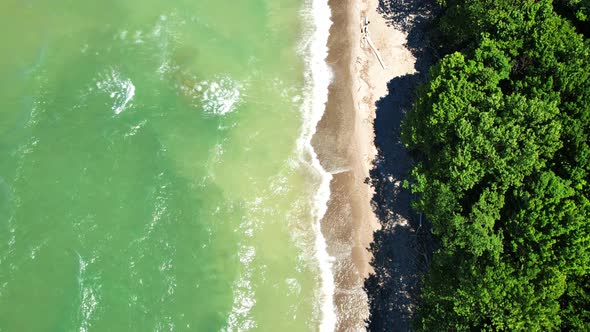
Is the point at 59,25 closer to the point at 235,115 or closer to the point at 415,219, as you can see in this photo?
the point at 235,115

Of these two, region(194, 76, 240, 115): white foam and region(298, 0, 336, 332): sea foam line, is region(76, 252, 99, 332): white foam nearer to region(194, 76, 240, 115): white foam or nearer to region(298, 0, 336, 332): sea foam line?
region(194, 76, 240, 115): white foam

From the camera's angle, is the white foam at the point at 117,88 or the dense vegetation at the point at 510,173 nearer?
the dense vegetation at the point at 510,173

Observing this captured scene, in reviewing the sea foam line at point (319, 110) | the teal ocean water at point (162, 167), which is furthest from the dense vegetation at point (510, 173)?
the teal ocean water at point (162, 167)

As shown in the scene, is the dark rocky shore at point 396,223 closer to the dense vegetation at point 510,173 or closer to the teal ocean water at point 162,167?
the dense vegetation at point 510,173

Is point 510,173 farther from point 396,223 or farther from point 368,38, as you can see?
point 368,38

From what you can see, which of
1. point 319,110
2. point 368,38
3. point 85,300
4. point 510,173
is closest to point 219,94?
point 319,110

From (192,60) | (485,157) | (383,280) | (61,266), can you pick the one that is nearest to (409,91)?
(485,157)
